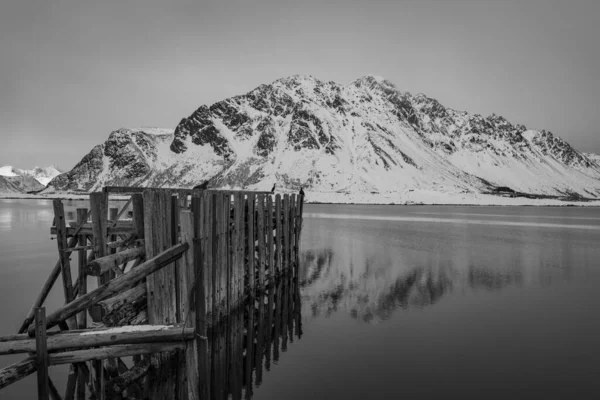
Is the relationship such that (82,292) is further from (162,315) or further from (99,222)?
(162,315)

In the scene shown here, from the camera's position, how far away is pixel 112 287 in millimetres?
4391

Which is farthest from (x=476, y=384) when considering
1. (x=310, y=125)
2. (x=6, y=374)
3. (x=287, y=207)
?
(x=310, y=125)

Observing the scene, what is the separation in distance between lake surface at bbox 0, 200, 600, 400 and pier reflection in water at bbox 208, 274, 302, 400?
0.32 metres

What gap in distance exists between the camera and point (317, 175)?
163000 mm

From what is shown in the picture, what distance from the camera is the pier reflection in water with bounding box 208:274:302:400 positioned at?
7438mm

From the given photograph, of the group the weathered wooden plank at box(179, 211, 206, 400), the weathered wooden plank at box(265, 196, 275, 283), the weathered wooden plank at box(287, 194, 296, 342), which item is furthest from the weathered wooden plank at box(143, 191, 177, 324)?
the weathered wooden plank at box(265, 196, 275, 283)

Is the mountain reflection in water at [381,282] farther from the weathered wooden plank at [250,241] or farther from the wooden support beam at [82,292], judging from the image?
the wooden support beam at [82,292]

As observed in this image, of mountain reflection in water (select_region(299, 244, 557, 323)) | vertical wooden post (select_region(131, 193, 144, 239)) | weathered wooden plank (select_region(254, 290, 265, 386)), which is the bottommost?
mountain reflection in water (select_region(299, 244, 557, 323))

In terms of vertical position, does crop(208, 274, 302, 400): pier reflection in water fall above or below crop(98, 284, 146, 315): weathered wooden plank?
below

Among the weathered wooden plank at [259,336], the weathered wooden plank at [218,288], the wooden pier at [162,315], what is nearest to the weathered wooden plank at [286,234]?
the weathered wooden plank at [259,336]

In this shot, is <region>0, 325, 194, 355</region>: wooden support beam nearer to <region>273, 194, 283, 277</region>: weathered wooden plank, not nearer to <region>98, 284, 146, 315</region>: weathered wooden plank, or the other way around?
<region>98, 284, 146, 315</region>: weathered wooden plank

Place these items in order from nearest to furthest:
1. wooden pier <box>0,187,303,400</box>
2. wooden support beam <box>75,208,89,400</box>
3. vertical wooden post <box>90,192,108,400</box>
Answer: wooden pier <box>0,187,303,400</box> < wooden support beam <box>75,208,89,400</box> < vertical wooden post <box>90,192,108,400</box>

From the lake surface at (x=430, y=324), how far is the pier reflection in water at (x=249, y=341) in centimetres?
32

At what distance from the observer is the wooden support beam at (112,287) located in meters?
3.94
